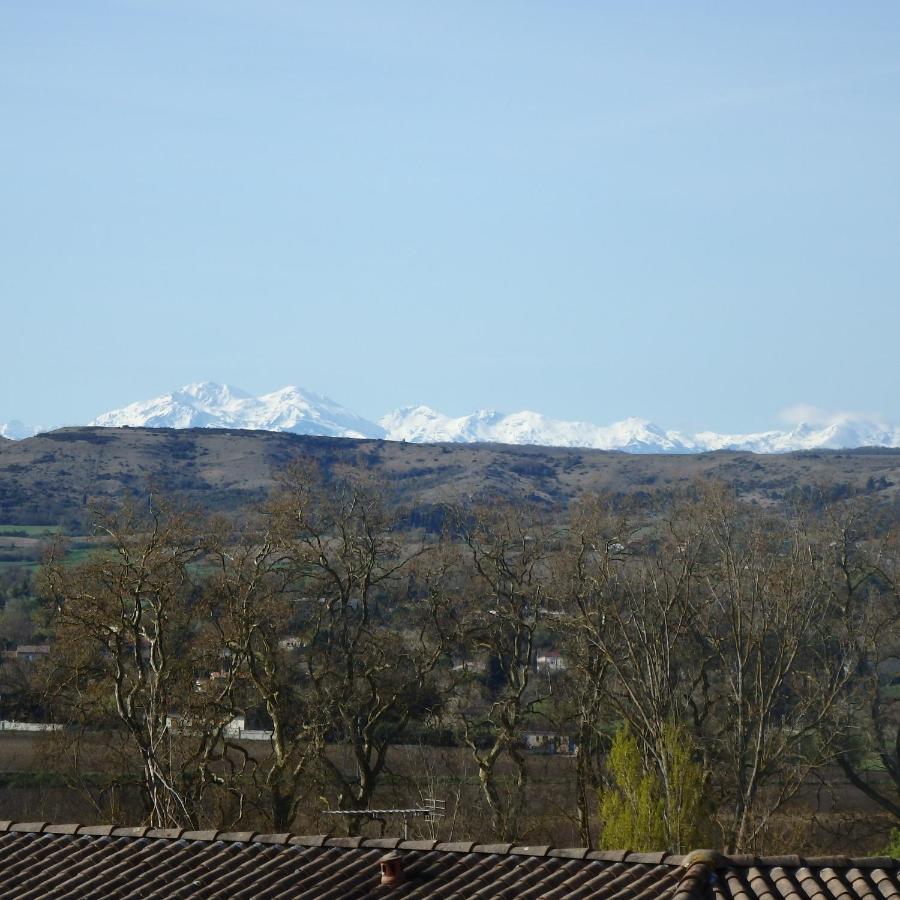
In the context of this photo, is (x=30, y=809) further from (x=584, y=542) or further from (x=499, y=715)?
(x=584, y=542)

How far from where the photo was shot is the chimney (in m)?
12.4

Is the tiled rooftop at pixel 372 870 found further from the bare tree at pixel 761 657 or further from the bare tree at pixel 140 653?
the bare tree at pixel 761 657

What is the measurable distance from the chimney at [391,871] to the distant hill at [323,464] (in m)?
96.7

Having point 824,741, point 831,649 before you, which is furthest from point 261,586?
point 831,649

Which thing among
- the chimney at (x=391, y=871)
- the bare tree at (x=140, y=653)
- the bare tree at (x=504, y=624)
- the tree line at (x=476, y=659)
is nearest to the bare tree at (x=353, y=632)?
the tree line at (x=476, y=659)

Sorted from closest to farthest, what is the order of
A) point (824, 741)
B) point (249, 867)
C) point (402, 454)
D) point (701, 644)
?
point (249, 867) < point (824, 741) < point (701, 644) < point (402, 454)

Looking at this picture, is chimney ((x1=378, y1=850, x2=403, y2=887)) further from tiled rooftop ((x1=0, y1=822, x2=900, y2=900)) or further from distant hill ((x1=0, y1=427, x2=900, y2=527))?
distant hill ((x1=0, y1=427, x2=900, y2=527))

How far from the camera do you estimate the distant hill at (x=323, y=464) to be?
121750 mm

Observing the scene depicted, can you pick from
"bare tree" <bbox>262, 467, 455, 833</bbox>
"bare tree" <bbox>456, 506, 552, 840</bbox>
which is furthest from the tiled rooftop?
"bare tree" <bbox>456, 506, 552, 840</bbox>

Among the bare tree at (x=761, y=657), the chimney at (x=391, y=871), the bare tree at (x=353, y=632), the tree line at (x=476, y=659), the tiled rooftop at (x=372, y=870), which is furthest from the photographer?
the bare tree at (x=353, y=632)

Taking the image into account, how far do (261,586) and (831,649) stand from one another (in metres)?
13.0

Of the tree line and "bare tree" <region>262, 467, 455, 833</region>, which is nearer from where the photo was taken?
the tree line

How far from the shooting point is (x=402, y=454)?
152 meters

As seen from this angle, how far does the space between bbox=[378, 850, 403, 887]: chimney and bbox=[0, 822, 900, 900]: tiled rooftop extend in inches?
2.6
